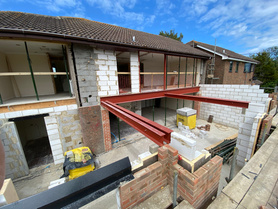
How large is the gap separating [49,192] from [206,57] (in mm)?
11573

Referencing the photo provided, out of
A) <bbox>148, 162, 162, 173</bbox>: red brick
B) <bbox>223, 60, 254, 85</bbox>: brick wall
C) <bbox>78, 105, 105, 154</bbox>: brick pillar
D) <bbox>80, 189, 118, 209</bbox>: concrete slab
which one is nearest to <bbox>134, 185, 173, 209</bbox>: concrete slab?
<bbox>148, 162, 162, 173</bbox>: red brick

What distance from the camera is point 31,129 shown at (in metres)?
7.73

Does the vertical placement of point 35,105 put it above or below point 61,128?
above

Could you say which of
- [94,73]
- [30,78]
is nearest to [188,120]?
[94,73]

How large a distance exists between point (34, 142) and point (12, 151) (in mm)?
3350

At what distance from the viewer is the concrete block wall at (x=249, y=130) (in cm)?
392

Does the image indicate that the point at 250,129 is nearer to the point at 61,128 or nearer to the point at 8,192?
the point at 8,192

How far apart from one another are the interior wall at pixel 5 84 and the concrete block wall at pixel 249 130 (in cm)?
1089

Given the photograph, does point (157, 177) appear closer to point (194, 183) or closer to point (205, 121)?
point (194, 183)

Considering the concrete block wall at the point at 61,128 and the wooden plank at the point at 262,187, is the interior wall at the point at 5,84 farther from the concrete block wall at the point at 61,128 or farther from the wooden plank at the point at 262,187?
the wooden plank at the point at 262,187

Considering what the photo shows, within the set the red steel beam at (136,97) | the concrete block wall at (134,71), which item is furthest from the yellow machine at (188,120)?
the concrete block wall at (134,71)

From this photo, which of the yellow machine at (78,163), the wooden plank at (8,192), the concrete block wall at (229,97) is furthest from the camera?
the concrete block wall at (229,97)

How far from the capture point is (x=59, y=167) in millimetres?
5375

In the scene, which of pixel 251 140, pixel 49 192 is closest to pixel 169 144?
pixel 49 192
